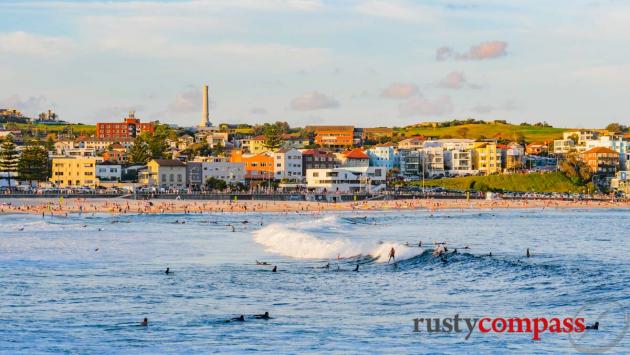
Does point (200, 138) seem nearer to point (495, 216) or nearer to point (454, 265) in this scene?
point (495, 216)

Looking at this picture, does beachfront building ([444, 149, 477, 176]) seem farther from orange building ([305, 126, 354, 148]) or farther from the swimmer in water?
the swimmer in water

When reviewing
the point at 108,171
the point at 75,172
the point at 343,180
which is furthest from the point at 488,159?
the point at 75,172

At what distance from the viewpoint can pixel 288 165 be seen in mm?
147375

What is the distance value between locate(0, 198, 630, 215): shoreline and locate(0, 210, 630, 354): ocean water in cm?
3603

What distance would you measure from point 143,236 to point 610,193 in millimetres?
105555

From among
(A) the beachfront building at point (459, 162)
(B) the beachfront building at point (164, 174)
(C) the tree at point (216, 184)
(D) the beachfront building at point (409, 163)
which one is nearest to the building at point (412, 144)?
(A) the beachfront building at point (459, 162)

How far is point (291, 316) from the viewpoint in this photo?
98.8 ft

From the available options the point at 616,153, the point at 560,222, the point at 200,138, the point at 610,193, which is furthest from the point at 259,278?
the point at 200,138

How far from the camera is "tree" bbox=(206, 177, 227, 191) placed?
5320 inches

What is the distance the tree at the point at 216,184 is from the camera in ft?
443

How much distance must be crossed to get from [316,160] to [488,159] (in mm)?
31179

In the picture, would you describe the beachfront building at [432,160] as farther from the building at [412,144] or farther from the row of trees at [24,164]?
the row of trees at [24,164]

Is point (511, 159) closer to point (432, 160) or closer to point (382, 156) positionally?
point (432, 160)

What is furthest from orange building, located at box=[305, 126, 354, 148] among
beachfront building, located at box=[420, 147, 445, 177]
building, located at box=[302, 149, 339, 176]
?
building, located at box=[302, 149, 339, 176]
